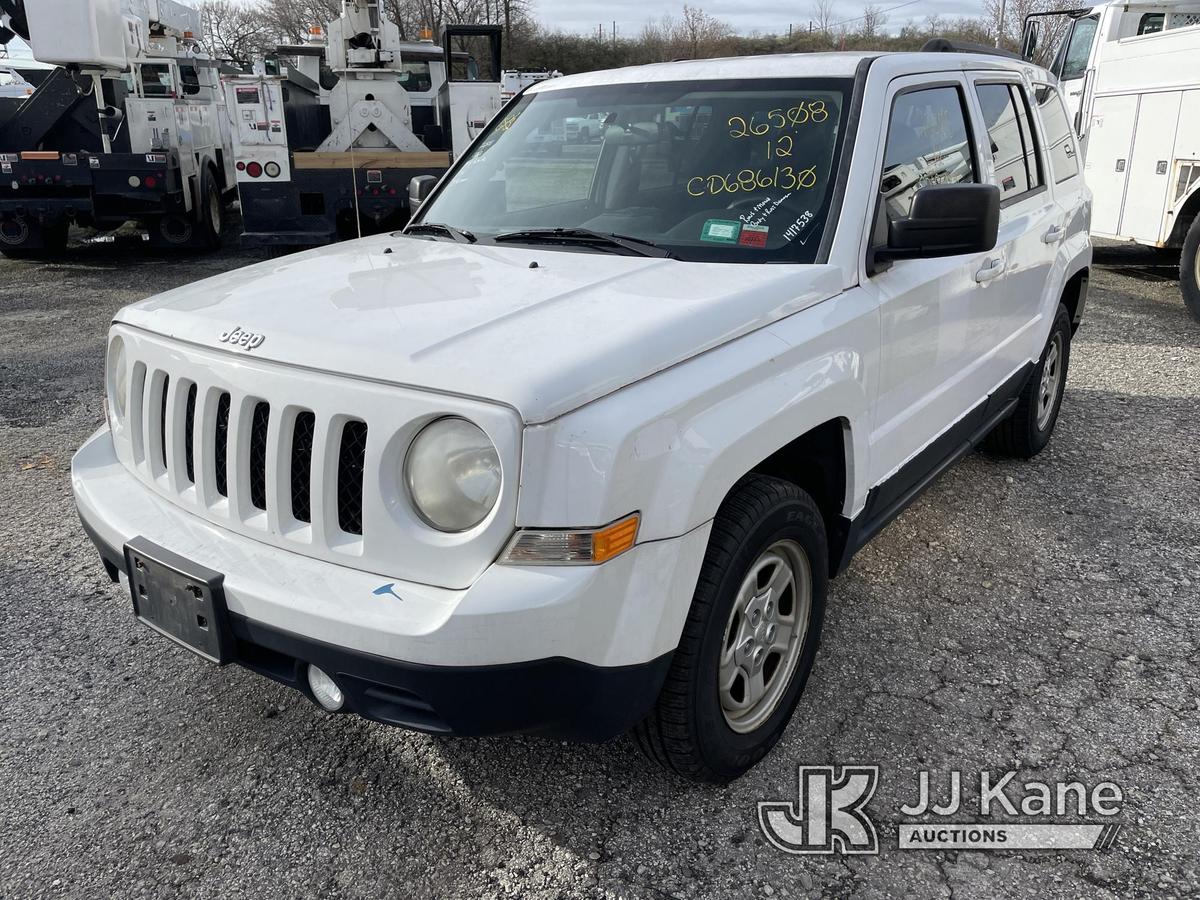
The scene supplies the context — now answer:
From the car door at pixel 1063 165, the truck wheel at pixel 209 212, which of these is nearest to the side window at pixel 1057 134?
the car door at pixel 1063 165

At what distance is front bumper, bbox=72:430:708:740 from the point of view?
1.95 m

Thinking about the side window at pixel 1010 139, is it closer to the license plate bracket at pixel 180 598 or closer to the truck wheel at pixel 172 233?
the license plate bracket at pixel 180 598

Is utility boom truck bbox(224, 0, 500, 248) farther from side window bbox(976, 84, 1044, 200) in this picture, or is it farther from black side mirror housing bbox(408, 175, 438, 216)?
side window bbox(976, 84, 1044, 200)

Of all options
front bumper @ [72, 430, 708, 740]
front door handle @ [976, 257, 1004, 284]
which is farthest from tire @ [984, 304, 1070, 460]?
front bumper @ [72, 430, 708, 740]

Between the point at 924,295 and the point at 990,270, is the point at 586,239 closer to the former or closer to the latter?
the point at 924,295

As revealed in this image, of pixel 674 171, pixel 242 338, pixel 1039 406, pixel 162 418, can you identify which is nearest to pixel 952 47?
pixel 674 171

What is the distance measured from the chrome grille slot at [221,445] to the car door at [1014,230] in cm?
259

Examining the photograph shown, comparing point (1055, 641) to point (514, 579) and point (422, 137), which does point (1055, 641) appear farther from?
point (422, 137)

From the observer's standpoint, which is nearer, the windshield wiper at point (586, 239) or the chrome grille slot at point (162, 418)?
the chrome grille slot at point (162, 418)

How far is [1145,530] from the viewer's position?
4230 mm

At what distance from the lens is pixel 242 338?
7.69 feet

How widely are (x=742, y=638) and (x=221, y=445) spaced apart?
56.9 inches

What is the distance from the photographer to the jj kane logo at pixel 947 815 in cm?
246

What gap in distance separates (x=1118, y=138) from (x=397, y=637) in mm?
9365
